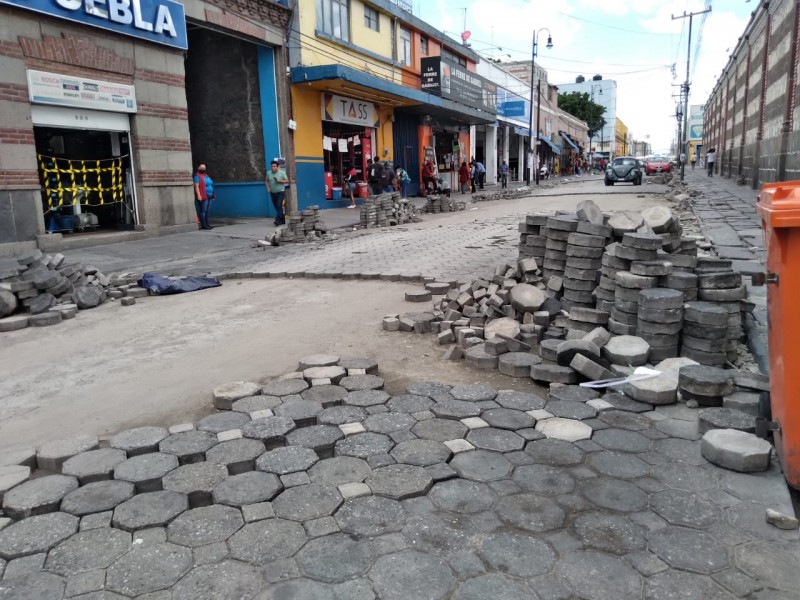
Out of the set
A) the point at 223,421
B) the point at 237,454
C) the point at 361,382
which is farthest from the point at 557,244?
the point at 237,454

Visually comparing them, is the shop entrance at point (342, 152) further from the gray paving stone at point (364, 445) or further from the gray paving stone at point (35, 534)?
the gray paving stone at point (35, 534)

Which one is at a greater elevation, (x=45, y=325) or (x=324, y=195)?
(x=324, y=195)

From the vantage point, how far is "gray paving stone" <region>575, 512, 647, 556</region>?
238 cm

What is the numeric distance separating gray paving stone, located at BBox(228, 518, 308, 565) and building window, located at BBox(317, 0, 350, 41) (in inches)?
766

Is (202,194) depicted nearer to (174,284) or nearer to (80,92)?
(80,92)

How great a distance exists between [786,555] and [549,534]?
902 millimetres

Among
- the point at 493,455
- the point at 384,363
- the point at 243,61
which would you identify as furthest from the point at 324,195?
the point at 493,455

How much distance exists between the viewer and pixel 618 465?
3045mm

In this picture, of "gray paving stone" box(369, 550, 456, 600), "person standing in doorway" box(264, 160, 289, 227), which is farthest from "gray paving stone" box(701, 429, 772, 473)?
"person standing in doorway" box(264, 160, 289, 227)

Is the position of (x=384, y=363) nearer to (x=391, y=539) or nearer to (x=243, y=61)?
(x=391, y=539)

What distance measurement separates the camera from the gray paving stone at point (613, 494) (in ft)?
8.77

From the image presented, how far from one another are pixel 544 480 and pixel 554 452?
318mm

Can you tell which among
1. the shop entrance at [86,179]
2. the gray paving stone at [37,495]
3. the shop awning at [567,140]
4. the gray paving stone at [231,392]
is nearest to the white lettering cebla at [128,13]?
the shop entrance at [86,179]

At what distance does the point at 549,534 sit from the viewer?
248 cm
